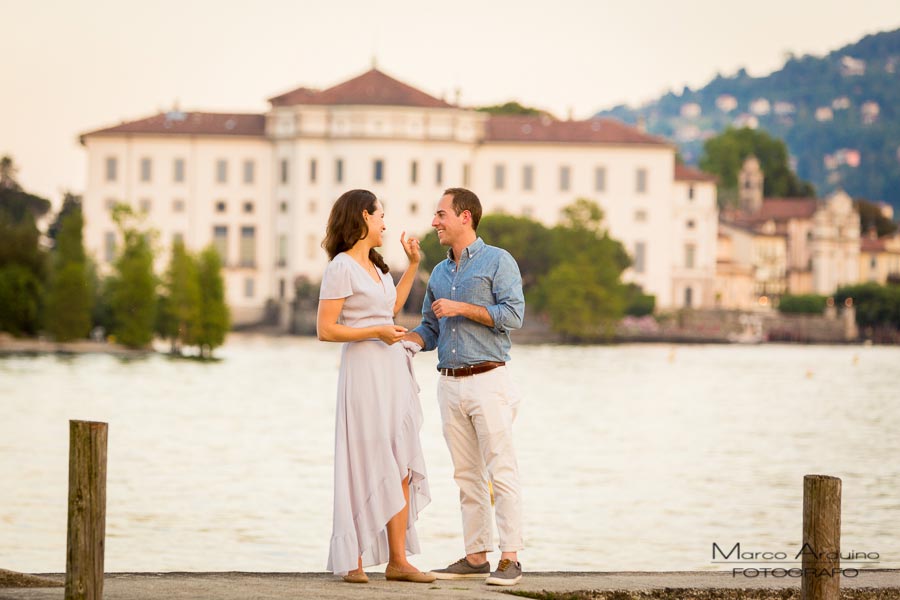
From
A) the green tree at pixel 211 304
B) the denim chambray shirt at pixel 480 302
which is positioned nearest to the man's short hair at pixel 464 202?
the denim chambray shirt at pixel 480 302

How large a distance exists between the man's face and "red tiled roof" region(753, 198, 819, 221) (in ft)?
344

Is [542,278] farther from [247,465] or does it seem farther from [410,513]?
[410,513]

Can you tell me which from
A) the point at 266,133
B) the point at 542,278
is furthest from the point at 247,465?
the point at 266,133

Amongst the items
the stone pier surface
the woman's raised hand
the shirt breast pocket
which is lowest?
the stone pier surface

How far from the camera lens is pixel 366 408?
733 centimetres

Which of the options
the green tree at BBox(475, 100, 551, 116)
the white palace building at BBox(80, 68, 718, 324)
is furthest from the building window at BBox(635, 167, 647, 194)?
the green tree at BBox(475, 100, 551, 116)

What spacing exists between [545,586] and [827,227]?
4149 inches

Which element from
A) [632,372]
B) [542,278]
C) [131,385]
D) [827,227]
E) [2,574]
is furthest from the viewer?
[827,227]

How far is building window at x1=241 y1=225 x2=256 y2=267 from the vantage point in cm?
8534

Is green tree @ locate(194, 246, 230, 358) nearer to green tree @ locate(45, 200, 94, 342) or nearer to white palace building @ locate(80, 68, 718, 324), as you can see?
green tree @ locate(45, 200, 94, 342)

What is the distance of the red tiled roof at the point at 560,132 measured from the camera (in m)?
88.1

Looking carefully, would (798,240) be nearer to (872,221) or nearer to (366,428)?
(872,221)

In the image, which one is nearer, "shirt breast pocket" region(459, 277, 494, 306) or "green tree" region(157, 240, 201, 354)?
"shirt breast pocket" region(459, 277, 494, 306)

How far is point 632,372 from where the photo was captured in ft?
168
